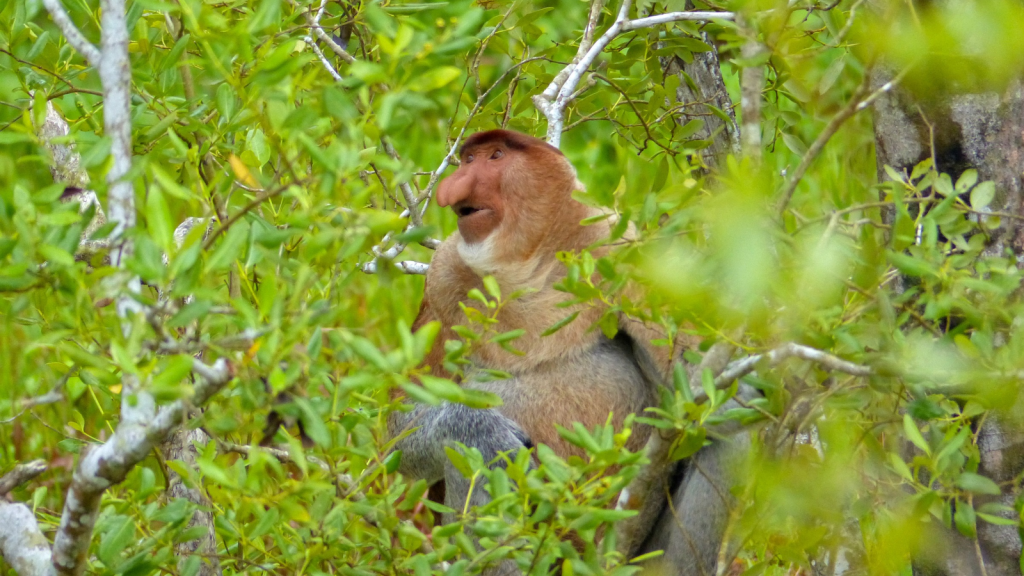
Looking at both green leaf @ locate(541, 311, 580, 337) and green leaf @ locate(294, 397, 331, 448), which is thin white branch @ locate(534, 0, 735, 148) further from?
green leaf @ locate(294, 397, 331, 448)

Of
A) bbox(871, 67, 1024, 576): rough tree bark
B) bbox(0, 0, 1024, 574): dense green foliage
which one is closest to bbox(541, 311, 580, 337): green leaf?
bbox(0, 0, 1024, 574): dense green foliage

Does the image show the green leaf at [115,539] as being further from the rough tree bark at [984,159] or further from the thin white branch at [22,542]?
the rough tree bark at [984,159]

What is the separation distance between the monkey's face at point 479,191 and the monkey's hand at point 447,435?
0.51m

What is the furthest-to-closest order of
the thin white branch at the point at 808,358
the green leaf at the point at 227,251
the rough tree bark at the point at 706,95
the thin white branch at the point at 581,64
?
1. the rough tree bark at the point at 706,95
2. the thin white branch at the point at 581,64
3. the thin white branch at the point at 808,358
4. the green leaf at the point at 227,251

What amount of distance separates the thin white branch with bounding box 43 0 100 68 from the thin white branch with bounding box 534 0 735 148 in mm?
1421

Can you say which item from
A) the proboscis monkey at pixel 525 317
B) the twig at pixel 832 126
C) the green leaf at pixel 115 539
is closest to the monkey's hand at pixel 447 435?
the proboscis monkey at pixel 525 317

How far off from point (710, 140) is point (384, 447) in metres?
1.45

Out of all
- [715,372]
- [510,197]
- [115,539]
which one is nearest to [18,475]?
[115,539]

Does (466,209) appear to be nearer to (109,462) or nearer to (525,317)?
(525,317)

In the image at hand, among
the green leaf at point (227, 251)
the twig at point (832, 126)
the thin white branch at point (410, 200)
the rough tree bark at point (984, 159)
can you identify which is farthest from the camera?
the thin white branch at point (410, 200)

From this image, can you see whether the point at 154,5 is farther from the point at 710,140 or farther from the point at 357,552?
the point at 710,140

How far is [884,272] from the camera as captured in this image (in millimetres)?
1703

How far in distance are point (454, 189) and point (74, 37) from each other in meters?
1.51

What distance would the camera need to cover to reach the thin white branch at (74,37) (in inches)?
57.7
